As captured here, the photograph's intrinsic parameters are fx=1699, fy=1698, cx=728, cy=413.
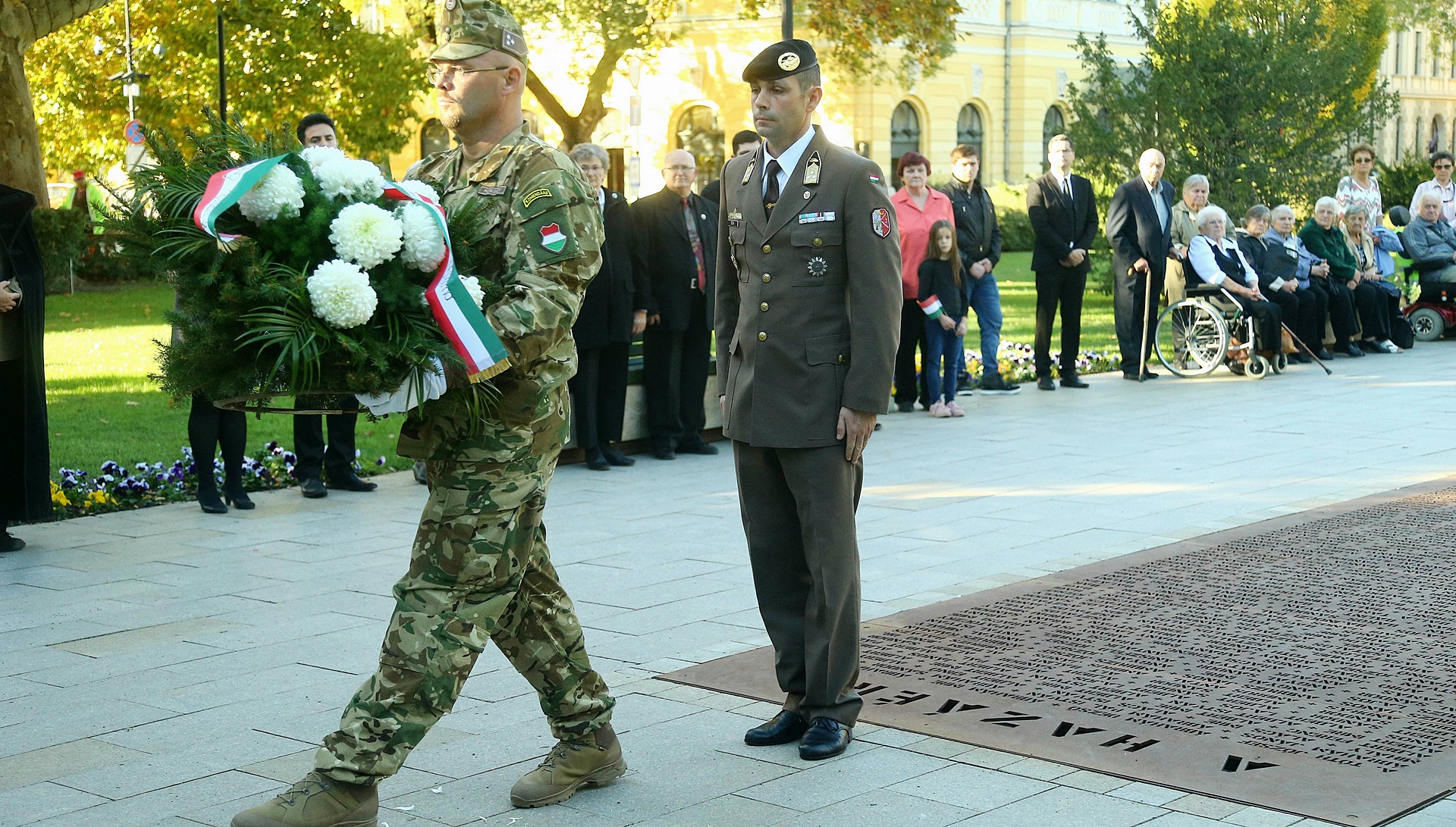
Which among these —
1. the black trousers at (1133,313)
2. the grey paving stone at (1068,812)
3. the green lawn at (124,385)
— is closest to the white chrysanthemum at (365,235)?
the green lawn at (124,385)

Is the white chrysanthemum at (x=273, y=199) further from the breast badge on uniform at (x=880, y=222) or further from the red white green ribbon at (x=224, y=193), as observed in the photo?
the breast badge on uniform at (x=880, y=222)

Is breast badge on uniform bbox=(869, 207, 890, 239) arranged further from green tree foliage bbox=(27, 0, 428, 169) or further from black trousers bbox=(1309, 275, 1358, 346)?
green tree foliage bbox=(27, 0, 428, 169)

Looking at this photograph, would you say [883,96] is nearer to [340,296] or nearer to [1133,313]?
[1133,313]

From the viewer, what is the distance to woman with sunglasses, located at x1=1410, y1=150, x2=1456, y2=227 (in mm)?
19828

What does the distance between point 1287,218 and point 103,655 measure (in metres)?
13.8

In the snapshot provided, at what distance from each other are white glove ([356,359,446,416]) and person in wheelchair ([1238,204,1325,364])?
557 inches

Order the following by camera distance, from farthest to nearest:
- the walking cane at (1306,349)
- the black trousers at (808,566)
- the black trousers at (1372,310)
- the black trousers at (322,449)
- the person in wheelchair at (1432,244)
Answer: the person in wheelchair at (1432,244) → the black trousers at (1372,310) → the walking cane at (1306,349) → the black trousers at (322,449) → the black trousers at (808,566)

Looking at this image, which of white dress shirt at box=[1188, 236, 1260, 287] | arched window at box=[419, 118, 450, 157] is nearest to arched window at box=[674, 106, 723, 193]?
arched window at box=[419, 118, 450, 157]

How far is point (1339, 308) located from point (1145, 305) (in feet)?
10.5

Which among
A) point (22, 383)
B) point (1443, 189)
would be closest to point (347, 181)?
point (22, 383)

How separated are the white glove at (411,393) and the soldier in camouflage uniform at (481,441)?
14 cm

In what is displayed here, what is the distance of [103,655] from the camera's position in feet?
21.1

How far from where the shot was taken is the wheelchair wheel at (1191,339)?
15.9 metres

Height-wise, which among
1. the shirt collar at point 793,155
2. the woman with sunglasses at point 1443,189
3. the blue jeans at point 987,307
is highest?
the woman with sunglasses at point 1443,189
